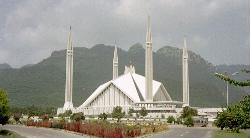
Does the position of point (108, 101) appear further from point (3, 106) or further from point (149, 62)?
point (3, 106)

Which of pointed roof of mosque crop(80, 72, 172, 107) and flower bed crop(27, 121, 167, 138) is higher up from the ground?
pointed roof of mosque crop(80, 72, 172, 107)

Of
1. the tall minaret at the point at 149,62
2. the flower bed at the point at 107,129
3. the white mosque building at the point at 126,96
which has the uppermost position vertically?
the tall minaret at the point at 149,62

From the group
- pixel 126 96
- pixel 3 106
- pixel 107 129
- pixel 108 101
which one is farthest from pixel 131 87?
pixel 107 129

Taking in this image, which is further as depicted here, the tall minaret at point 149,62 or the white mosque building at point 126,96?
the white mosque building at point 126,96

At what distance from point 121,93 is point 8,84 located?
315 ft

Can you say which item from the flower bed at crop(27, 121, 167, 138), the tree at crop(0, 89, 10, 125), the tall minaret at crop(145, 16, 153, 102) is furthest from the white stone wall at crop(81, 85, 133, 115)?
the tree at crop(0, 89, 10, 125)

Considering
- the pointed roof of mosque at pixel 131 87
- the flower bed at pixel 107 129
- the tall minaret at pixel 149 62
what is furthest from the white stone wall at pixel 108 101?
the flower bed at pixel 107 129

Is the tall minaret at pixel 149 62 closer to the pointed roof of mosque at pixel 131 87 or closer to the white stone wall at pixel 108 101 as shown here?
the pointed roof of mosque at pixel 131 87

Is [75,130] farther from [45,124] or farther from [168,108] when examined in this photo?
[168,108]

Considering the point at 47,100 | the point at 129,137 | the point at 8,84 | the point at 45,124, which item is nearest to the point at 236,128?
the point at 129,137

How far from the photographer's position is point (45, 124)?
1877 inches

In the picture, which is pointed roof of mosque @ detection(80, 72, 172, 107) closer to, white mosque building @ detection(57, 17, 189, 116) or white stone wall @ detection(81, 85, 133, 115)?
white mosque building @ detection(57, 17, 189, 116)

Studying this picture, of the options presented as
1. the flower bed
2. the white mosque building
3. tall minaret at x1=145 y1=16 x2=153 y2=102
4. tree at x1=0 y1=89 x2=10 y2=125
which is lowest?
the flower bed

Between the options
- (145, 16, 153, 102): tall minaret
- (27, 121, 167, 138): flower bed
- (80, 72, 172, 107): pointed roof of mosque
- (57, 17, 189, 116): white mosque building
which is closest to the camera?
(27, 121, 167, 138): flower bed
